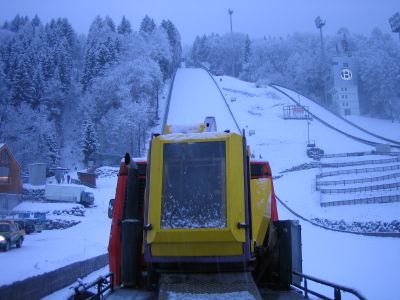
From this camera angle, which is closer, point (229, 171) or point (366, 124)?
point (229, 171)

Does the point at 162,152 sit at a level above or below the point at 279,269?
above

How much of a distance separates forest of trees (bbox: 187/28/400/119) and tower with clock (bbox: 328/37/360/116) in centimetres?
141

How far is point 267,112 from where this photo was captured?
195ft

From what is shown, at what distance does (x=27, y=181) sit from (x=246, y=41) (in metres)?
105

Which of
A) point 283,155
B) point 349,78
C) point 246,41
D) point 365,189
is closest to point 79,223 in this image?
point 365,189

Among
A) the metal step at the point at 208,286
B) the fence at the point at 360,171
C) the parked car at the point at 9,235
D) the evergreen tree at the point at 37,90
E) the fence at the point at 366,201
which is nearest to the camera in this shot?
the metal step at the point at 208,286

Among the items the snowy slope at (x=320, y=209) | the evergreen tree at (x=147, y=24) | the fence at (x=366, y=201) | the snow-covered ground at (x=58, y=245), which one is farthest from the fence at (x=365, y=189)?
the evergreen tree at (x=147, y=24)

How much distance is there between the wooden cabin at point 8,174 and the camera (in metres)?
25.8

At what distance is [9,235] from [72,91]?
42652mm

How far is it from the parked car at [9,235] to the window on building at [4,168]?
8.21m

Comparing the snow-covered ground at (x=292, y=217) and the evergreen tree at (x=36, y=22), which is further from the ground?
the evergreen tree at (x=36, y=22)

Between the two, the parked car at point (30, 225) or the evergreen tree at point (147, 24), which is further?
the evergreen tree at point (147, 24)

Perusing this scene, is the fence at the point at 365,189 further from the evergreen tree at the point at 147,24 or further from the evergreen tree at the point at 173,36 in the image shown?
the evergreen tree at the point at 173,36

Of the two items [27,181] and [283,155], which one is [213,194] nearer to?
[27,181]
